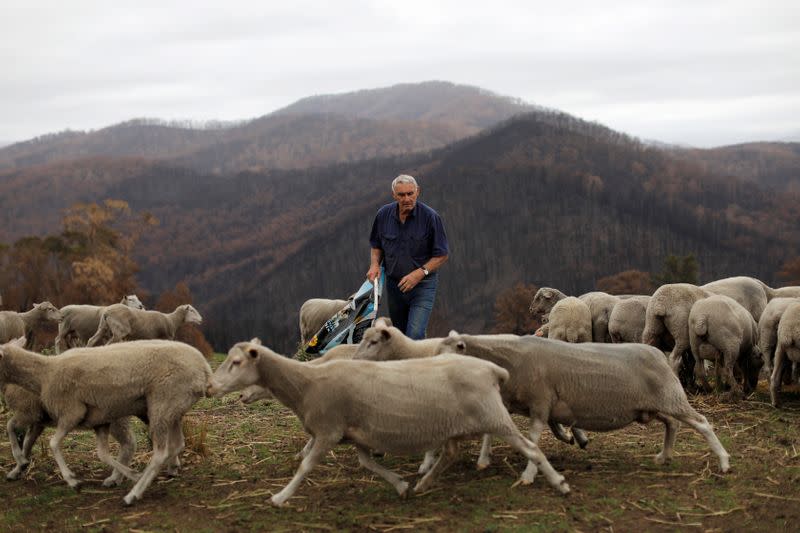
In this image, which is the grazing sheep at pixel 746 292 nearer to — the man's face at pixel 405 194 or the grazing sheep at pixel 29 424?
the man's face at pixel 405 194

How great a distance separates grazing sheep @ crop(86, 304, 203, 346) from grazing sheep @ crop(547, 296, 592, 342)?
9.12 metres

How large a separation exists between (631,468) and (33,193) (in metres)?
196

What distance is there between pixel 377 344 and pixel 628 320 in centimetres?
643

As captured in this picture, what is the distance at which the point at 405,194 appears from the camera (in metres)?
10.6

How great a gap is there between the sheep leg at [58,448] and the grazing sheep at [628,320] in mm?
8878

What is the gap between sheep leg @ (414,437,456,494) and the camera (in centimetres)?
786

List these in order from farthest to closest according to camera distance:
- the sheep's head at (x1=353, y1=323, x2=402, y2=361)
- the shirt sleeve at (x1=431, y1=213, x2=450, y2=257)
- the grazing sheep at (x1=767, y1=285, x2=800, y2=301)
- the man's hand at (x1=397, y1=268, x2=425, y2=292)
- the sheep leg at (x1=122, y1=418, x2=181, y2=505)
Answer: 1. the grazing sheep at (x1=767, y1=285, x2=800, y2=301)
2. the shirt sleeve at (x1=431, y1=213, x2=450, y2=257)
3. the man's hand at (x1=397, y1=268, x2=425, y2=292)
4. the sheep's head at (x1=353, y1=323, x2=402, y2=361)
5. the sheep leg at (x1=122, y1=418, x2=181, y2=505)

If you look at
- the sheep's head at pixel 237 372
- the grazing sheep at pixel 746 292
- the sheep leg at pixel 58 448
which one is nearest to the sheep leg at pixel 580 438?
the sheep's head at pixel 237 372

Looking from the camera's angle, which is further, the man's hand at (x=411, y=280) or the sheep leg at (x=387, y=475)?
the man's hand at (x=411, y=280)

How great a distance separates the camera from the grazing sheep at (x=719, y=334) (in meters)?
11.8

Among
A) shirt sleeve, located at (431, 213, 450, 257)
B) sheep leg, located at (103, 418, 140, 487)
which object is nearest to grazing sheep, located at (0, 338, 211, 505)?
sheep leg, located at (103, 418, 140, 487)

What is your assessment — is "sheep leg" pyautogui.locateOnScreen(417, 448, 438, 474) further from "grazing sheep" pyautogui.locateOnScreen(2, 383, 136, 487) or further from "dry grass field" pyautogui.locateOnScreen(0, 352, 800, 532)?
"grazing sheep" pyautogui.locateOnScreen(2, 383, 136, 487)

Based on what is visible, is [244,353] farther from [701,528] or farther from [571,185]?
[571,185]

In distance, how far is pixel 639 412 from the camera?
27.8 feet
